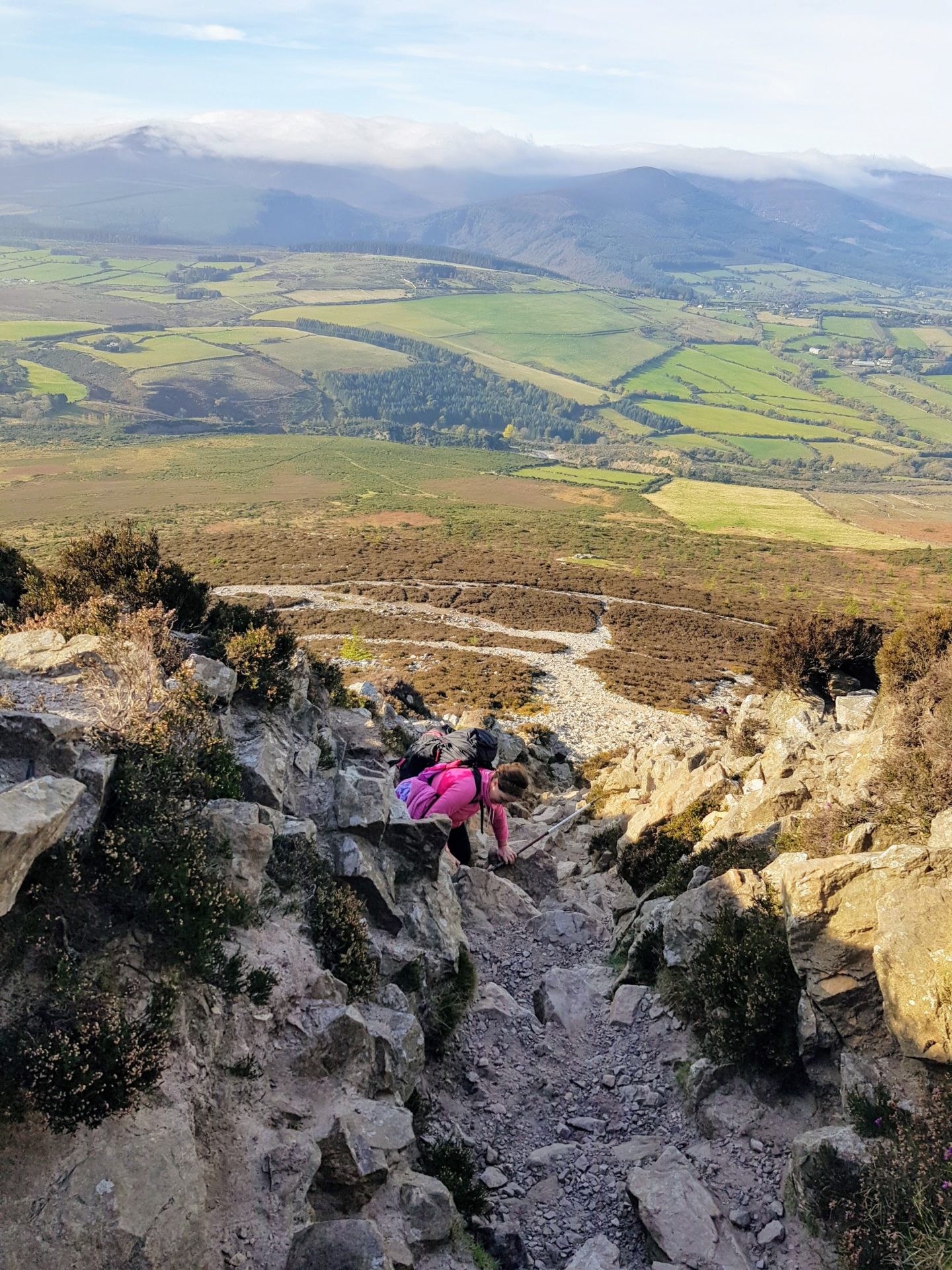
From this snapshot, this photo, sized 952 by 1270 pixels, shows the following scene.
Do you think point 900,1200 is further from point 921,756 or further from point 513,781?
point 513,781

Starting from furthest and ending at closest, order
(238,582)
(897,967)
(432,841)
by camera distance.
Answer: (238,582) → (432,841) → (897,967)

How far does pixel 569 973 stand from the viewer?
37.9 feet

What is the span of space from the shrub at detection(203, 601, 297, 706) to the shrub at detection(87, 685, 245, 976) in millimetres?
2736

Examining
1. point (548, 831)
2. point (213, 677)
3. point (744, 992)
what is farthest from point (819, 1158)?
point (548, 831)

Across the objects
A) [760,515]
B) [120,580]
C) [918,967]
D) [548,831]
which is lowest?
[760,515]

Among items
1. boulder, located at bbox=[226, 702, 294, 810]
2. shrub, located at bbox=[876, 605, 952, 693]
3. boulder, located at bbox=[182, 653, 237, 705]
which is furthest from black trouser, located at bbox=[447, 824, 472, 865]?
shrub, located at bbox=[876, 605, 952, 693]

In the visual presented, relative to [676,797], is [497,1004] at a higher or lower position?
higher

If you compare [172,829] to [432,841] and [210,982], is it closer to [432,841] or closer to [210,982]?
[210,982]

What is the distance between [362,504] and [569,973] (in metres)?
122

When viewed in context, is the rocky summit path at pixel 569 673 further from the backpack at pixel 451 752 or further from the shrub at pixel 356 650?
the backpack at pixel 451 752

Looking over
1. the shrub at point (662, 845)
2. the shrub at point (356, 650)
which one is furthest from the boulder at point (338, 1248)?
the shrub at point (356, 650)

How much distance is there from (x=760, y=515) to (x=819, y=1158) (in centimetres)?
14014

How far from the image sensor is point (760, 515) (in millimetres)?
137125

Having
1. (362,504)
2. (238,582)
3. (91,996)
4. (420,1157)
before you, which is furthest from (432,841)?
(362,504)
